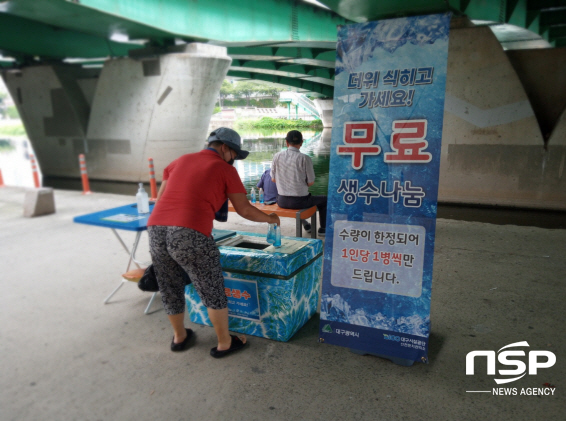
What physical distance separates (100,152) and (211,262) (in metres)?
14.9

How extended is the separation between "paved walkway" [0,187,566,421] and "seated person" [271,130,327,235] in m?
1.99

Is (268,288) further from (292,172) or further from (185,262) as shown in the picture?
(292,172)

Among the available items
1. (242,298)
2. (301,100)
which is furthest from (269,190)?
(301,100)

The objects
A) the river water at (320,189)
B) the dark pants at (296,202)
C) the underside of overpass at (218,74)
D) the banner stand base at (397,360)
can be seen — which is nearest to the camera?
the banner stand base at (397,360)

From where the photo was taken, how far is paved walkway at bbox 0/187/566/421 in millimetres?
2631

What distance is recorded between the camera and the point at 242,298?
11.4ft

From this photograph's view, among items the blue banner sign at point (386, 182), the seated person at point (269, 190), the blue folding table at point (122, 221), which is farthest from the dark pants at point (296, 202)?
the blue banner sign at point (386, 182)

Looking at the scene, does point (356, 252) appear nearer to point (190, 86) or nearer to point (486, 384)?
point (486, 384)

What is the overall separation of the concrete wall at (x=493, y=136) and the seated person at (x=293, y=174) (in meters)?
5.32

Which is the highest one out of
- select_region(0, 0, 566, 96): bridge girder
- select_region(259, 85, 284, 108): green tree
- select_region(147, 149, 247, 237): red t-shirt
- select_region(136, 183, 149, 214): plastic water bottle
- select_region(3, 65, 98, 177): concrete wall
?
select_region(259, 85, 284, 108): green tree

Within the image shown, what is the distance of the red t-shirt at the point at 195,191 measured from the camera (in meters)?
2.94

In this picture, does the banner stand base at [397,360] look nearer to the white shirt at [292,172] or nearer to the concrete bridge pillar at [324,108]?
the white shirt at [292,172]

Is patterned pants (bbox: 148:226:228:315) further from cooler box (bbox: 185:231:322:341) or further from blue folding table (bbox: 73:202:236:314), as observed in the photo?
blue folding table (bbox: 73:202:236:314)

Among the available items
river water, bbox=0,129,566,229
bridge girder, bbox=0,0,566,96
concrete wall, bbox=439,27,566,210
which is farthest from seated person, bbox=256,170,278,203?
concrete wall, bbox=439,27,566,210
